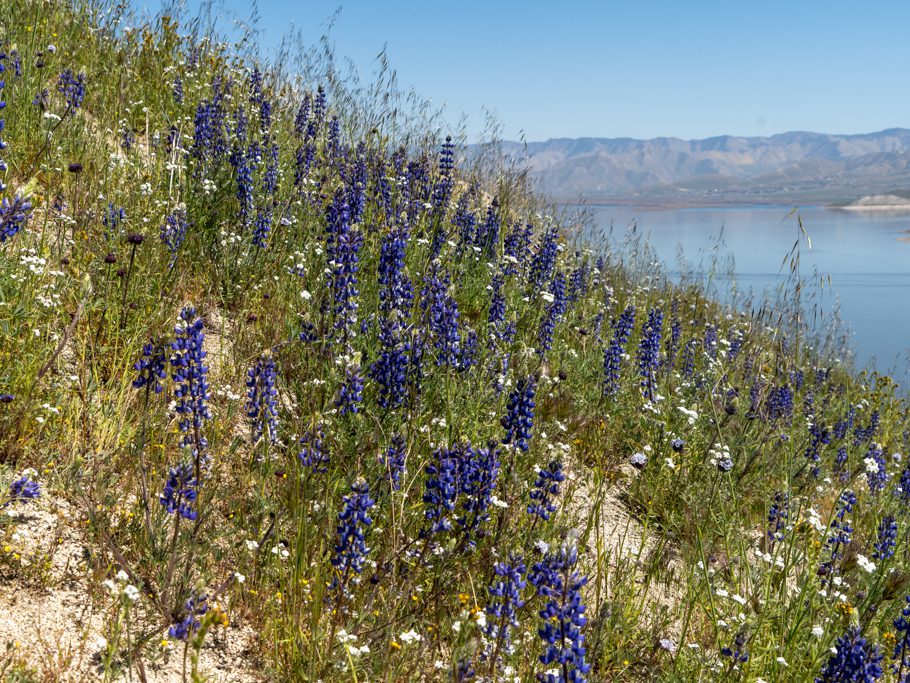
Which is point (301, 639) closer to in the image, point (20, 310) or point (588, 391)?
point (20, 310)

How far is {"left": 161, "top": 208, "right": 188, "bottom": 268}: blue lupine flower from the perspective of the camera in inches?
165

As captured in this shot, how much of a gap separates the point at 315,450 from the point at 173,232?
215 cm

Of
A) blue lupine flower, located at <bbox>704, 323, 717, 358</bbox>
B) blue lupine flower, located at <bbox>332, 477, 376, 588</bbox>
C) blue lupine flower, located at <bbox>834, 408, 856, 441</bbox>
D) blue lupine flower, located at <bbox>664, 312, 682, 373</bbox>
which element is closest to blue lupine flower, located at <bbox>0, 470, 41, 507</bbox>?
blue lupine flower, located at <bbox>332, 477, 376, 588</bbox>

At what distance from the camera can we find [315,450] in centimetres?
291

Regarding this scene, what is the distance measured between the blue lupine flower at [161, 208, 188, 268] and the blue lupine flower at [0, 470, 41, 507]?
75.5 inches

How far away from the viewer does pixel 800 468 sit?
18.4 ft

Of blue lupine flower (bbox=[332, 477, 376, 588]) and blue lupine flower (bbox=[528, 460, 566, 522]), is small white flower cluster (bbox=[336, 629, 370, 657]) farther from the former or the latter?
blue lupine flower (bbox=[528, 460, 566, 522])

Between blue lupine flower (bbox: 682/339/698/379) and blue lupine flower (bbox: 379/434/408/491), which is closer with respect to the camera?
blue lupine flower (bbox: 379/434/408/491)

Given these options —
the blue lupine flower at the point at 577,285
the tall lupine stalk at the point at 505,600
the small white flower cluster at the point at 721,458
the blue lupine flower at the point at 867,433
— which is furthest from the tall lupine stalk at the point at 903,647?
the blue lupine flower at the point at 867,433

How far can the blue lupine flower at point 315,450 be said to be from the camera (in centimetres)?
272

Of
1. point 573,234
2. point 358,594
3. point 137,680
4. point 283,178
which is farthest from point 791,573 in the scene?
point 573,234

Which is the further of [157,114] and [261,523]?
[157,114]

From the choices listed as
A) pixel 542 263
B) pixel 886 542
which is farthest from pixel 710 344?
pixel 886 542

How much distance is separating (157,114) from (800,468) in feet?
22.6
